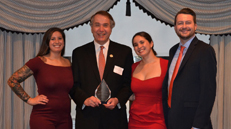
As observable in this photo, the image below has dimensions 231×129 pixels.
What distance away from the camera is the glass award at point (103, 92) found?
2424 mm

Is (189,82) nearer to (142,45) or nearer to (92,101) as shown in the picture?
(142,45)

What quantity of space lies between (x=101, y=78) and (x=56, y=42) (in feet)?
2.16

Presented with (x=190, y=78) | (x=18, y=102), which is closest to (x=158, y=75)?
(x=190, y=78)

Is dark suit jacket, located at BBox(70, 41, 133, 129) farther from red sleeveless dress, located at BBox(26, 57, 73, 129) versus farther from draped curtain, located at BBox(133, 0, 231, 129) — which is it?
draped curtain, located at BBox(133, 0, 231, 129)

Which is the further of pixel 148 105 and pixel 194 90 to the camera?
pixel 148 105

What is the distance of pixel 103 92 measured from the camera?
7.97 ft

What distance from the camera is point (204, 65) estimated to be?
2031mm

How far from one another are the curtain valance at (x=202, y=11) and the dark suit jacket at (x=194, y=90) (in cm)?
146

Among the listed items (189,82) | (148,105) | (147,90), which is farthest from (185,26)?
(148,105)

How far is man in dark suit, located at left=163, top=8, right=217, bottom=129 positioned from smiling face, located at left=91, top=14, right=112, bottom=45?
2.57ft

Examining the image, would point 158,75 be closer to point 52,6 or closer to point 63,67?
point 63,67

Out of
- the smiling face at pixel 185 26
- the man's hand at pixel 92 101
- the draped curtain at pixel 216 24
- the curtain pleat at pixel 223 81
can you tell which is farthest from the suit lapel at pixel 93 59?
the curtain pleat at pixel 223 81

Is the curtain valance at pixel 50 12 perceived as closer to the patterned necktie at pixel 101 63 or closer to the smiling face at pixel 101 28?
the smiling face at pixel 101 28

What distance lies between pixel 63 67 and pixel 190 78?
138 cm
